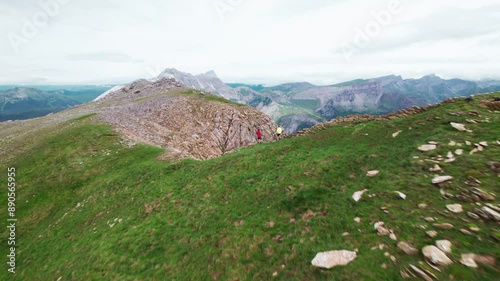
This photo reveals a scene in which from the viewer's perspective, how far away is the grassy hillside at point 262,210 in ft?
46.3

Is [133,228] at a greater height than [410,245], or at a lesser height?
lesser

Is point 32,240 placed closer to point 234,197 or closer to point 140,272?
point 140,272

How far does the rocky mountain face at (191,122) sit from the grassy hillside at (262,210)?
23.8 meters

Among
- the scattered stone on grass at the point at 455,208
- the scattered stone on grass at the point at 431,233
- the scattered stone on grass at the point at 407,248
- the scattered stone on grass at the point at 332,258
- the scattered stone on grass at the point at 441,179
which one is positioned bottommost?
the scattered stone on grass at the point at 332,258

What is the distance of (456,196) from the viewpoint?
579 inches

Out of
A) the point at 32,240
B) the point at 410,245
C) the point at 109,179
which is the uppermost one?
the point at 410,245

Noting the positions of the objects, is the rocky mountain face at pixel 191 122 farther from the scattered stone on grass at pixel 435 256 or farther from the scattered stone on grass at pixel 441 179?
the scattered stone on grass at pixel 435 256

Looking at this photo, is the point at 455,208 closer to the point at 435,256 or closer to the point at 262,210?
the point at 435,256

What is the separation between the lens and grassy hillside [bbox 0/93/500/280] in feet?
46.3

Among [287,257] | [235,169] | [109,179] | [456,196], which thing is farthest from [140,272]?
[456,196]

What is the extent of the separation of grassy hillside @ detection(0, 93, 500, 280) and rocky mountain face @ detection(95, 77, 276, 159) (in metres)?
23.8

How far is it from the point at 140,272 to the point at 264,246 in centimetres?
912

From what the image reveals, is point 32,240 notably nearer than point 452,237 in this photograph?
No

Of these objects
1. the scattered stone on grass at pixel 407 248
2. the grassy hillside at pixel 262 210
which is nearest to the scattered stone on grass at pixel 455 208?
the grassy hillside at pixel 262 210
